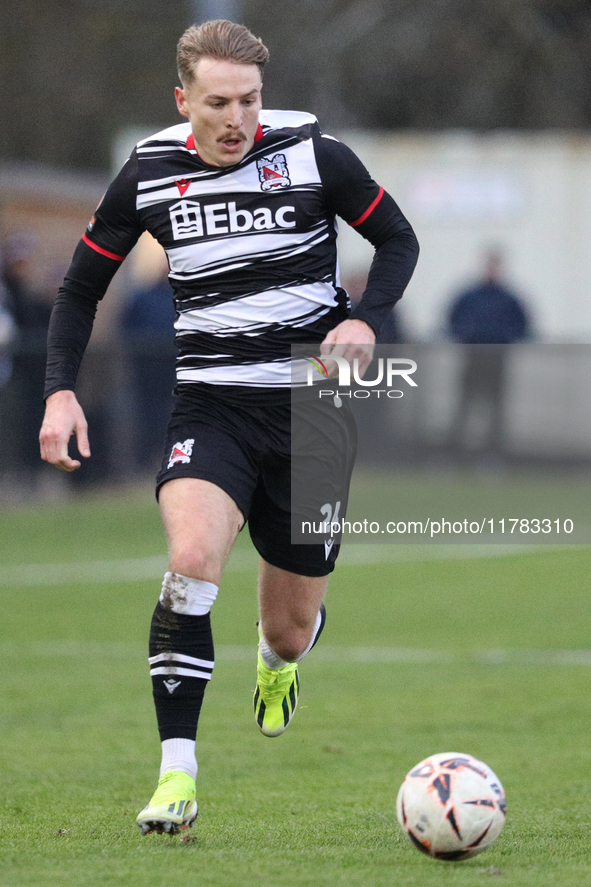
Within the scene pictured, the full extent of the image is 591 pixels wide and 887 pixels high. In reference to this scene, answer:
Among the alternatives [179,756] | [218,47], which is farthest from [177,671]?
[218,47]

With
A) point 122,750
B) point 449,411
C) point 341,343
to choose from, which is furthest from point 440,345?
point 341,343

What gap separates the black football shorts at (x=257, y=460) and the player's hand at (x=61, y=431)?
319mm

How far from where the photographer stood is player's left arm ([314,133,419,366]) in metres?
5.50

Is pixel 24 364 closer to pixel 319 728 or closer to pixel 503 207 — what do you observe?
pixel 319 728

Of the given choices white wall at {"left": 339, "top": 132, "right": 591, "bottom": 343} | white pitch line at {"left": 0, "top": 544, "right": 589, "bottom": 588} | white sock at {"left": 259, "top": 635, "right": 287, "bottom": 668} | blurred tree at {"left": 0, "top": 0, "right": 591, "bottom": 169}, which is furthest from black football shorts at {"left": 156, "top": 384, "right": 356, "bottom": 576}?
blurred tree at {"left": 0, "top": 0, "right": 591, "bottom": 169}

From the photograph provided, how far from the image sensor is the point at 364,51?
103ft

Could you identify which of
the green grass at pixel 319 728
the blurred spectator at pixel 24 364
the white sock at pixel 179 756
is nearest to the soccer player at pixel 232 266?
the white sock at pixel 179 756

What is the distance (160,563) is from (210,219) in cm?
872

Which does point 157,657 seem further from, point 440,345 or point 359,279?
point 359,279

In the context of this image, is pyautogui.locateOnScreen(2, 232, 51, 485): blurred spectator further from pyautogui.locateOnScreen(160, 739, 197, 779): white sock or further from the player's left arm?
pyautogui.locateOnScreen(160, 739, 197, 779): white sock

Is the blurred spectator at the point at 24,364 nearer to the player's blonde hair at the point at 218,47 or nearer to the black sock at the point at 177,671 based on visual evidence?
the player's blonde hair at the point at 218,47

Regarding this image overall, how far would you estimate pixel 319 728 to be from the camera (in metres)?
7.63

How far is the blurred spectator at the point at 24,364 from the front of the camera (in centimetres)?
1532

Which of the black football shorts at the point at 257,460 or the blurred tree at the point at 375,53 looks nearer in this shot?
the black football shorts at the point at 257,460
